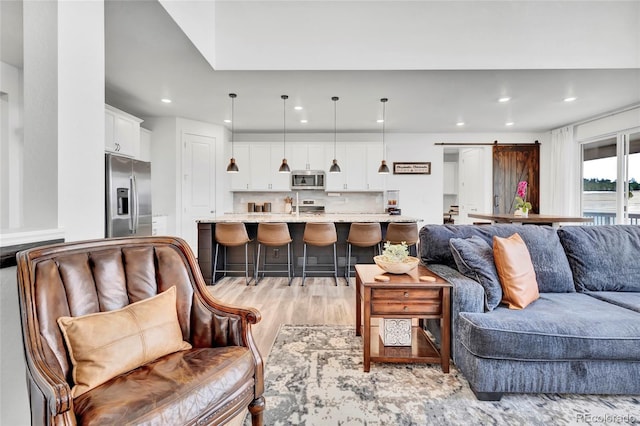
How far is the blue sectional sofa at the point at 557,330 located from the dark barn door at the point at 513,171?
191 inches

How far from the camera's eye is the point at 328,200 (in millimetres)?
6863

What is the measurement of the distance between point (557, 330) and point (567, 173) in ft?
19.5

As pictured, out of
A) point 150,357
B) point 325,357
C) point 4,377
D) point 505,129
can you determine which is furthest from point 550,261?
point 505,129

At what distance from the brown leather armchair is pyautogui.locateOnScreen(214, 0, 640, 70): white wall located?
9.12ft

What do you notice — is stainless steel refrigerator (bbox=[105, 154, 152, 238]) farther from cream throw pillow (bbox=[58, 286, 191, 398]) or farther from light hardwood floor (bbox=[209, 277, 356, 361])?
cream throw pillow (bbox=[58, 286, 191, 398])

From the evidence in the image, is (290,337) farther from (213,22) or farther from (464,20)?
(464,20)

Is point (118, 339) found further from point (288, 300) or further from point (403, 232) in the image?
point (403, 232)

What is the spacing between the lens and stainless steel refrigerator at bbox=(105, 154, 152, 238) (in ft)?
10.6

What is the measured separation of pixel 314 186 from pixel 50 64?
16.8 ft

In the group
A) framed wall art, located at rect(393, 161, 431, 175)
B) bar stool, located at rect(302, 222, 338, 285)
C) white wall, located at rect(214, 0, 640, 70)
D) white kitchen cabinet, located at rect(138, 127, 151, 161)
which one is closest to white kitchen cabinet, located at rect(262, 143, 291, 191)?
white kitchen cabinet, located at rect(138, 127, 151, 161)

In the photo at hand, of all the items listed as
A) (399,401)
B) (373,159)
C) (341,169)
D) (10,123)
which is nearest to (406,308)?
(399,401)

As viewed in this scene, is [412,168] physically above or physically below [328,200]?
above

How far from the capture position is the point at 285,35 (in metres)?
3.46

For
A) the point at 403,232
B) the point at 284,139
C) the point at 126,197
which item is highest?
the point at 284,139
